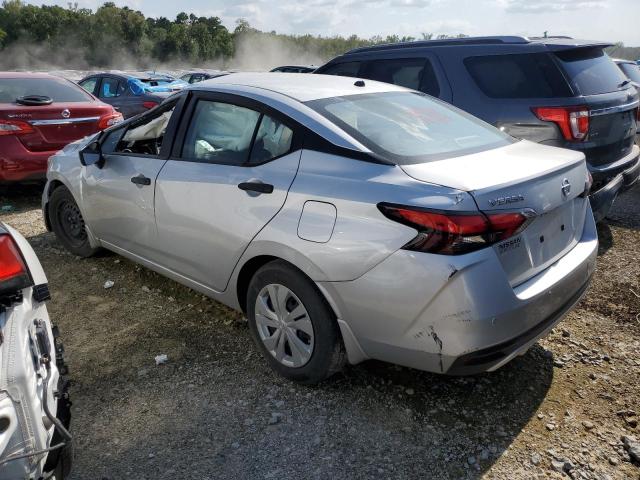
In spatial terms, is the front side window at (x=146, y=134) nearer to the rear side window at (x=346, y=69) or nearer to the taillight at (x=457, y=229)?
the taillight at (x=457, y=229)

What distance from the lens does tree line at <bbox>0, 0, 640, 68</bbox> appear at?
42781 millimetres

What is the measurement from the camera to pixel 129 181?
12.3 ft

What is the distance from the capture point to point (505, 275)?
2.28 meters

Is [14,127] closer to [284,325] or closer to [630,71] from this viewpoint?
[284,325]

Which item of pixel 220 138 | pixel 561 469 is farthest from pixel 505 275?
pixel 220 138

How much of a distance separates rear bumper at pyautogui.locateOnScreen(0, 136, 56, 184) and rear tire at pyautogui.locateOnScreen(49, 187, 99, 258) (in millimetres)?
1490

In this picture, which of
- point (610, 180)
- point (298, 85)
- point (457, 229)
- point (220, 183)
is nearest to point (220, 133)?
point (220, 183)

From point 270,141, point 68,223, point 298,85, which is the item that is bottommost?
point 68,223

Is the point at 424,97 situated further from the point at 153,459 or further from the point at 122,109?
the point at 122,109

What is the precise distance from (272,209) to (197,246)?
73cm

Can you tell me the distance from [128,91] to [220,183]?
9.13m

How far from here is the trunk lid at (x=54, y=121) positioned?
19.6 feet

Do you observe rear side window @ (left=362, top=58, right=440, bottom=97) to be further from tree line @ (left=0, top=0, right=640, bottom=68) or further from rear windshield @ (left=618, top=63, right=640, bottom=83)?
tree line @ (left=0, top=0, right=640, bottom=68)

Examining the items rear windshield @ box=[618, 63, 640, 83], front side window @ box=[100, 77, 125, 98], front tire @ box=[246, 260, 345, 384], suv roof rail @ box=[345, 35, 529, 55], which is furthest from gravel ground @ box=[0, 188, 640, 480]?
front side window @ box=[100, 77, 125, 98]
